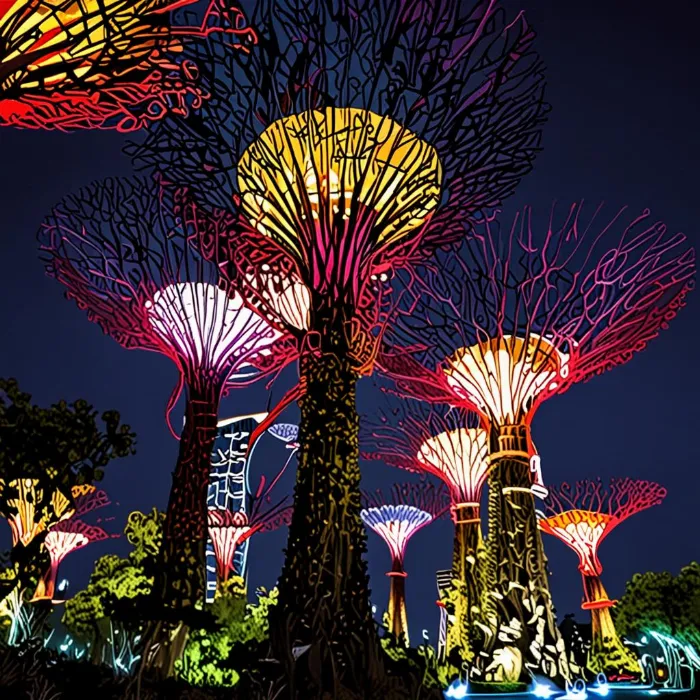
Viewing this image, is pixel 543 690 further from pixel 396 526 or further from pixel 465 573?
pixel 396 526

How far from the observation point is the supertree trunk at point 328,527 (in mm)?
7004

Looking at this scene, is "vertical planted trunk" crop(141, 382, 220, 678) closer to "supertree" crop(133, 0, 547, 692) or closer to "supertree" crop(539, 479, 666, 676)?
"supertree" crop(133, 0, 547, 692)

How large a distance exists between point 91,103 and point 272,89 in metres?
2.44

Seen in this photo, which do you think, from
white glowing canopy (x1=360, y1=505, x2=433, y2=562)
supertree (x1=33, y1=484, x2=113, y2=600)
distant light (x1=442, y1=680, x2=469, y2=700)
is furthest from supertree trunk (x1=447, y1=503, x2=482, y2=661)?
supertree (x1=33, y1=484, x2=113, y2=600)

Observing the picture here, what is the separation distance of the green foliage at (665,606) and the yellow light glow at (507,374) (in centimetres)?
1118

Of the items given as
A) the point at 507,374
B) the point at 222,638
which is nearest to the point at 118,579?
the point at 222,638

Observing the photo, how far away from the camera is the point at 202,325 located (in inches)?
Result: 463

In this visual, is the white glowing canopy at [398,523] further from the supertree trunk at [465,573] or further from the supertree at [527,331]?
the supertree at [527,331]

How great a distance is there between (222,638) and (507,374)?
760cm

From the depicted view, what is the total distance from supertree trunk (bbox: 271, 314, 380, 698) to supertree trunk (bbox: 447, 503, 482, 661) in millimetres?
10231

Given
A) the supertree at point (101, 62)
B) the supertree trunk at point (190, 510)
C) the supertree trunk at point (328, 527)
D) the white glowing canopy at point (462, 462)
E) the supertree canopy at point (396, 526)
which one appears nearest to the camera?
the supertree at point (101, 62)

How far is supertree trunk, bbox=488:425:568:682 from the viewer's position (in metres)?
11.8

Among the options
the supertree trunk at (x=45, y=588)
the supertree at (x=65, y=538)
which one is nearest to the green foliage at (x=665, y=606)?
the supertree at (x=65, y=538)

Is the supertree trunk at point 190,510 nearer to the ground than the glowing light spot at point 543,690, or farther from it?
farther from it
